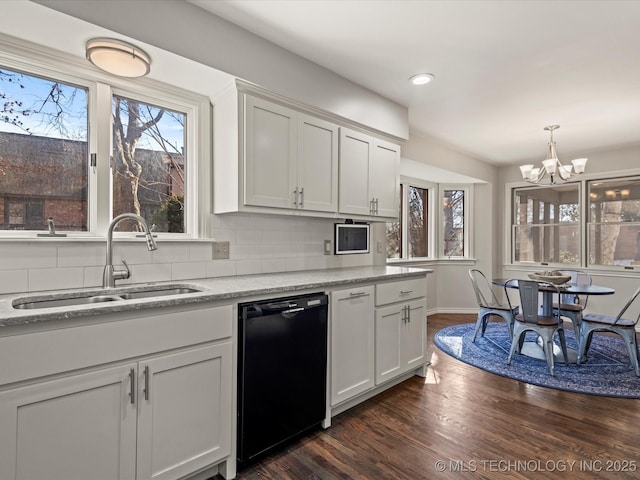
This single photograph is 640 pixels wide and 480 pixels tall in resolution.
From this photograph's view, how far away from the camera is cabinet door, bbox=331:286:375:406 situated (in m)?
2.27

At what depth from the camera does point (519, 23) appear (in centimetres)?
212

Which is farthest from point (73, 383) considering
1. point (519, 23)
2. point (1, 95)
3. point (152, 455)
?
point (519, 23)

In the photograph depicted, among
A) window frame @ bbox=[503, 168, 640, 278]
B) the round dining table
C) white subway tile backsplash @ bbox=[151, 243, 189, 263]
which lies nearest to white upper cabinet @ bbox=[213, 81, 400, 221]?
white subway tile backsplash @ bbox=[151, 243, 189, 263]

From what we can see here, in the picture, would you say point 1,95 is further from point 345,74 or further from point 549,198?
point 549,198

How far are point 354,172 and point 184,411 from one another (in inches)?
80.2

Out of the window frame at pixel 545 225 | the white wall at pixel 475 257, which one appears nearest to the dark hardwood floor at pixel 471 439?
the white wall at pixel 475 257

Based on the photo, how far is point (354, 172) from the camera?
288 centimetres

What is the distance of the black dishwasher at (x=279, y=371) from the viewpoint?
1785 millimetres

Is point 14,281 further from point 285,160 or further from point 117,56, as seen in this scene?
point 285,160

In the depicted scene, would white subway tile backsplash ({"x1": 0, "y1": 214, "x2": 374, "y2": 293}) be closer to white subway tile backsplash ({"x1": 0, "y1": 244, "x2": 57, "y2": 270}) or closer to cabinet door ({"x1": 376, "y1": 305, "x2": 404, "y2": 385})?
white subway tile backsplash ({"x1": 0, "y1": 244, "x2": 57, "y2": 270})

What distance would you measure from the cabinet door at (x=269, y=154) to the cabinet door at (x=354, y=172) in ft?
1.60

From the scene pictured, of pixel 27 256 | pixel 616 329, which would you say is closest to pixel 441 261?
pixel 616 329

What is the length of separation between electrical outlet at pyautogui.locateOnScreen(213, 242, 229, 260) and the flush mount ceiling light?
1.09m

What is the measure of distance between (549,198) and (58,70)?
6210mm
